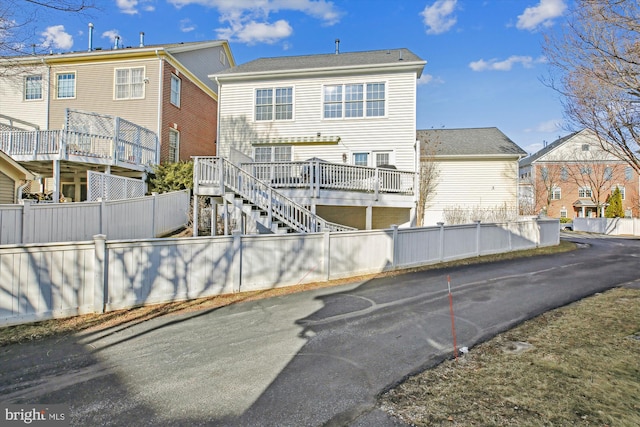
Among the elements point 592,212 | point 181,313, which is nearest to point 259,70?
point 181,313

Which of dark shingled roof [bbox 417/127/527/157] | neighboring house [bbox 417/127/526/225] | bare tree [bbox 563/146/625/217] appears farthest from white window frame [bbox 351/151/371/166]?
bare tree [bbox 563/146/625/217]

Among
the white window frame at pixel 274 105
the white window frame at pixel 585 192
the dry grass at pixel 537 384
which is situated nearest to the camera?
the dry grass at pixel 537 384

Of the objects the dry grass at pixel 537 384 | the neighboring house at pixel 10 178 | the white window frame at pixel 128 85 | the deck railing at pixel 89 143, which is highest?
the white window frame at pixel 128 85

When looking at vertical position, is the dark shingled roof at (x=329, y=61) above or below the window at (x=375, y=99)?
above

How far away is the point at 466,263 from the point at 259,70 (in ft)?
44.4

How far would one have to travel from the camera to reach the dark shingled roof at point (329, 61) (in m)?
15.9

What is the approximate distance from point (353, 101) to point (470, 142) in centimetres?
1023

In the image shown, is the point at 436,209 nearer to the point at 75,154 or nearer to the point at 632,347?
the point at 632,347

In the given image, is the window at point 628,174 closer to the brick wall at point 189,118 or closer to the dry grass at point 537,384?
the dry grass at point 537,384

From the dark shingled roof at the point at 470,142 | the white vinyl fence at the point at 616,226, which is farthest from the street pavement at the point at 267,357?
the white vinyl fence at the point at 616,226

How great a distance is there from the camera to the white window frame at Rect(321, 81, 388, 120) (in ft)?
52.0

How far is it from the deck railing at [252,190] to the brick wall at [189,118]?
23.5 feet

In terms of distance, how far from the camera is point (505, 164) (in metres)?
20.1

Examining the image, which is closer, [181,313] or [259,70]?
[181,313]
